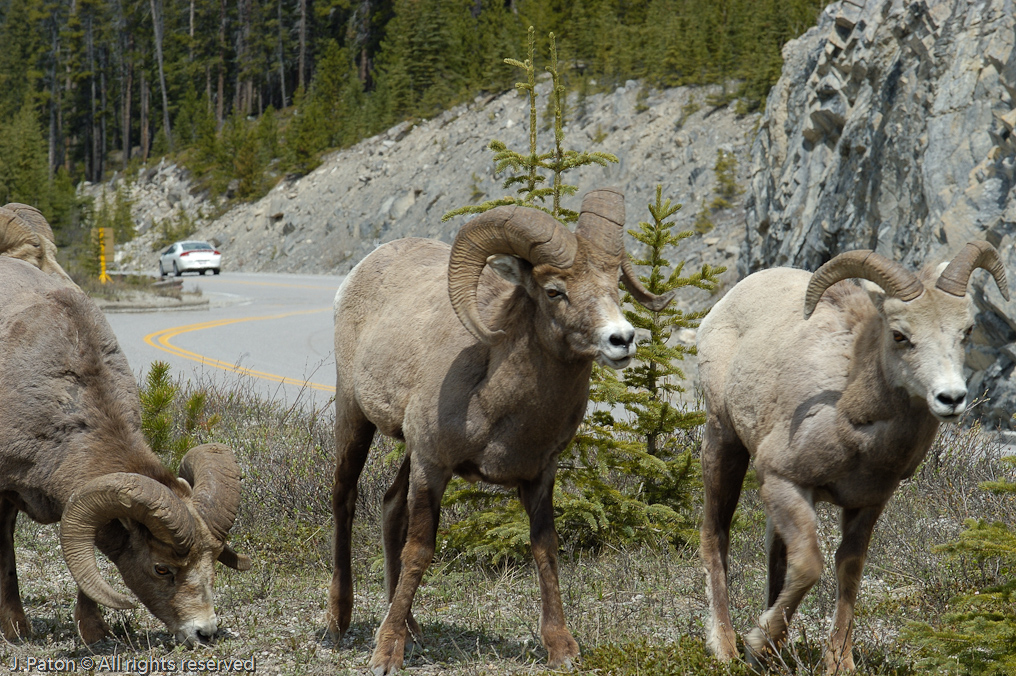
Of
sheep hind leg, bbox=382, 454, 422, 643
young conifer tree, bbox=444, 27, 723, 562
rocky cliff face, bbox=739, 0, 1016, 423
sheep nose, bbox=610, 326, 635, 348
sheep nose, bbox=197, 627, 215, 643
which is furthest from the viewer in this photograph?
rocky cliff face, bbox=739, 0, 1016, 423

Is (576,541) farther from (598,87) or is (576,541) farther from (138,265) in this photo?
(138,265)

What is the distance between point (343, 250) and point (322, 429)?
3134cm

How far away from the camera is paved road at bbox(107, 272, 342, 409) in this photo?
14.0m

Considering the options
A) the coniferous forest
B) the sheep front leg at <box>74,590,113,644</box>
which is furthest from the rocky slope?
the sheep front leg at <box>74,590,113,644</box>

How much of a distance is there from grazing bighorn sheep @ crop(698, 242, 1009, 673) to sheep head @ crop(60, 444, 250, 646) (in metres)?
2.62

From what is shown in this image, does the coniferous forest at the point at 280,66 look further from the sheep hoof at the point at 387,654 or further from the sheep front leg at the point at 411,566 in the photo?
the sheep hoof at the point at 387,654

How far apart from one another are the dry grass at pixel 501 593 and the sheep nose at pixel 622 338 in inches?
61.9

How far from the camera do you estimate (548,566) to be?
4625 mm

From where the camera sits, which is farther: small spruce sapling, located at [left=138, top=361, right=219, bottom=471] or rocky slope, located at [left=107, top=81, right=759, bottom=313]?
rocky slope, located at [left=107, top=81, right=759, bottom=313]

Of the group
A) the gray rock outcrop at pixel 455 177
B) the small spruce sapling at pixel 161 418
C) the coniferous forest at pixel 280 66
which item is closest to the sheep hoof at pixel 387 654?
the small spruce sapling at pixel 161 418

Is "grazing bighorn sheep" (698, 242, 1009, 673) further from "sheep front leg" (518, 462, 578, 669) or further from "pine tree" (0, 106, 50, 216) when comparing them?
"pine tree" (0, 106, 50, 216)

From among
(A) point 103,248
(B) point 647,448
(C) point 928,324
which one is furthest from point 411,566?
(A) point 103,248

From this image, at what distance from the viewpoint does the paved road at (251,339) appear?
45.8 ft

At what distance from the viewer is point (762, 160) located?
2119cm
